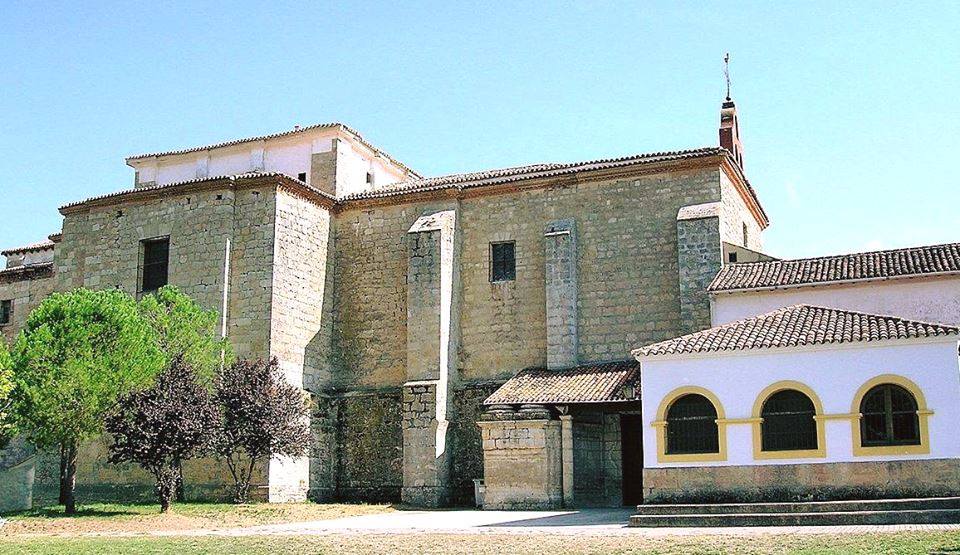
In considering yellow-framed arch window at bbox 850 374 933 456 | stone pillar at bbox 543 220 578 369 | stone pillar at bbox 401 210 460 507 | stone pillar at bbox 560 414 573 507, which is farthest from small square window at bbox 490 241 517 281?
yellow-framed arch window at bbox 850 374 933 456

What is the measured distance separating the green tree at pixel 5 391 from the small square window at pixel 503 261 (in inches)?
499

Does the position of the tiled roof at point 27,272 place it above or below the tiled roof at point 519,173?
below

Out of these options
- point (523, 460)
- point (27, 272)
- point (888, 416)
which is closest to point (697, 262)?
point (523, 460)

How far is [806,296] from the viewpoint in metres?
25.1

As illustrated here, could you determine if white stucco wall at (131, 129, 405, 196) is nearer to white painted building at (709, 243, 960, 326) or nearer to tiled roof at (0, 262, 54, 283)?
tiled roof at (0, 262, 54, 283)

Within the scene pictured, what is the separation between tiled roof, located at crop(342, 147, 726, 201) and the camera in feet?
91.3

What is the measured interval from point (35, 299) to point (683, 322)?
22088mm

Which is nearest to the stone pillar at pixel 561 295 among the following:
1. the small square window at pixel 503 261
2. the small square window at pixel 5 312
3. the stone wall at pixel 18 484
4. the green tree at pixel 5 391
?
the small square window at pixel 503 261

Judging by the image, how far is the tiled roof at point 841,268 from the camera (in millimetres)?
24469

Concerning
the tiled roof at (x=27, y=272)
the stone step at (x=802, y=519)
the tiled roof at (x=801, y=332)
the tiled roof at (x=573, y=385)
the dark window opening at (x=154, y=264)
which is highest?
the tiled roof at (x=27, y=272)

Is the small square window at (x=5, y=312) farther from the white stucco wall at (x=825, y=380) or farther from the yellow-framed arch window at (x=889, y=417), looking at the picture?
the yellow-framed arch window at (x=889, y=417)

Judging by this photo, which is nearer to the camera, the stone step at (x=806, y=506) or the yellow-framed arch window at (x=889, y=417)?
the stone step at (x=806, y=506)

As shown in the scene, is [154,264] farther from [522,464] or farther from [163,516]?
[522,464]

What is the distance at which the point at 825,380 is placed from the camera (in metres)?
18.9
